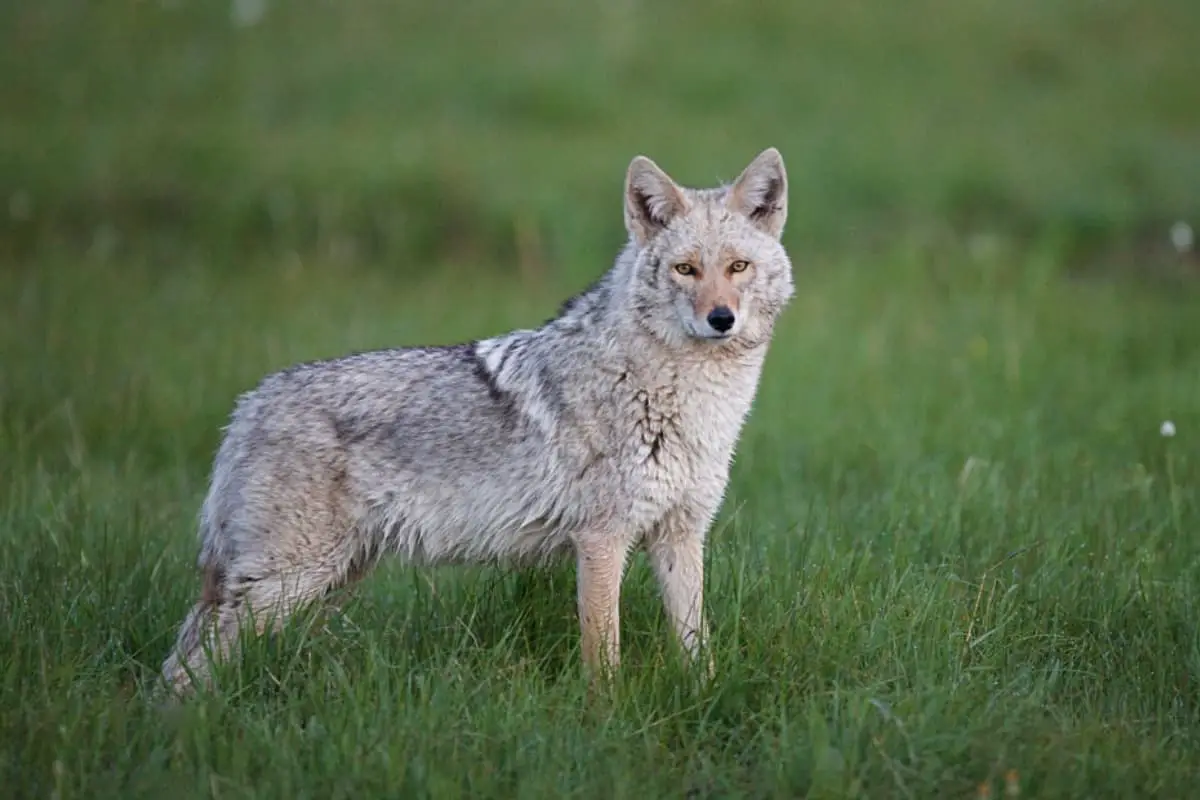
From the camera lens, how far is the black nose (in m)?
5.42

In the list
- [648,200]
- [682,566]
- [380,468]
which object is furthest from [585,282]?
[682,566]

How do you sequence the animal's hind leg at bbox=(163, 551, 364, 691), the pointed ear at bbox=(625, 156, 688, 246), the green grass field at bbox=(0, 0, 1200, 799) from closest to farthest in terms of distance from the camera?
the green grass field at bbox=(0, 0, 1200, 799) < the animal's hind leg at bbox=(163, 551, 364, 691) < the pointed ear at bbox=(625, 156, 688, 246)

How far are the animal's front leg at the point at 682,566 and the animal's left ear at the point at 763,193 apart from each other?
3.98ft

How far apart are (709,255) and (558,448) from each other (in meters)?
0.93

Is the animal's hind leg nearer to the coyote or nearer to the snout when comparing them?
the coyote

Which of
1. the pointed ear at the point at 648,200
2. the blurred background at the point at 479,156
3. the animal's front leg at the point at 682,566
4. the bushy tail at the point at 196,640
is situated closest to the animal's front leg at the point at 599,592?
the animal's front leg at the point at 682,566

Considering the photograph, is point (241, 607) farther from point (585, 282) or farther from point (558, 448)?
point (585, 282)

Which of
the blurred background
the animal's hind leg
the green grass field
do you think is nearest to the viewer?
the green grass field

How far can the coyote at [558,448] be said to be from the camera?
5.54 meters

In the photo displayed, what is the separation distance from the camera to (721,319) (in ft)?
17.8

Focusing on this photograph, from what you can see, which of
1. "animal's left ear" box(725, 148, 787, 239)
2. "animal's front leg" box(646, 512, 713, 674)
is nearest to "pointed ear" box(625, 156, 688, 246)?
"animal's left ear" box(725, 148, 787, 239)

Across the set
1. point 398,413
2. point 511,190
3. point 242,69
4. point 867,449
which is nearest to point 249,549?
point 398,413

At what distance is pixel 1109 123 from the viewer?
51.3 ft

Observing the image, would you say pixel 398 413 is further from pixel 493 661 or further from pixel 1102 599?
pixel 1102 599
